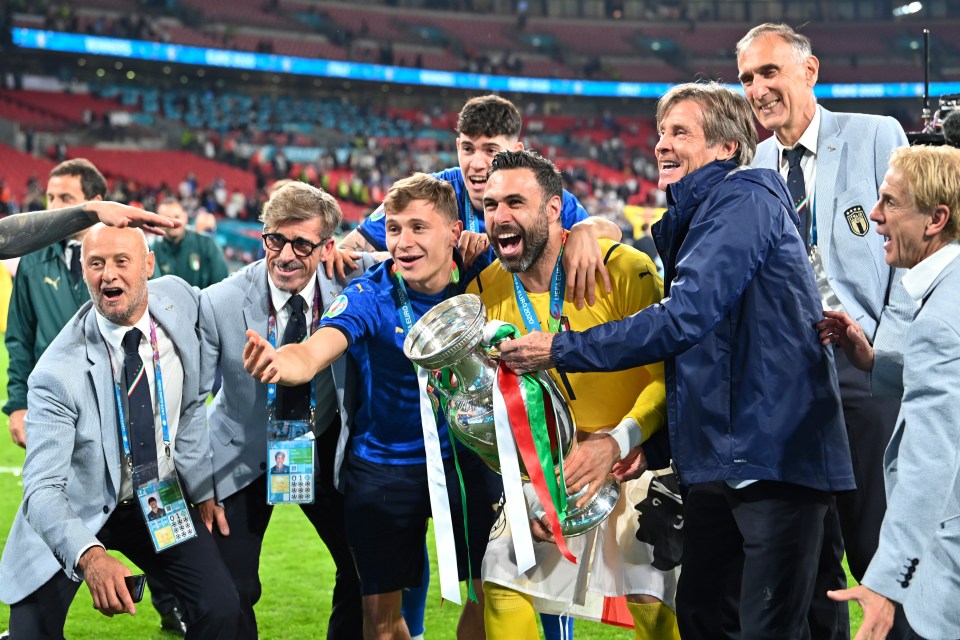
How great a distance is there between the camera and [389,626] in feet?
12.2

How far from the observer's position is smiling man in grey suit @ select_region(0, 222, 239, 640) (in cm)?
352

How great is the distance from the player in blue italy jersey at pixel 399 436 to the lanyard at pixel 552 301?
333 mm

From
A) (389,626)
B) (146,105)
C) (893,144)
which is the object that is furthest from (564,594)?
(146,105)

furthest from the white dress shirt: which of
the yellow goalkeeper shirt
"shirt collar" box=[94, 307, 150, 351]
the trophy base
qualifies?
the trophy base

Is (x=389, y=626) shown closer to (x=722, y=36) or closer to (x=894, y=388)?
(x=894, y=388)

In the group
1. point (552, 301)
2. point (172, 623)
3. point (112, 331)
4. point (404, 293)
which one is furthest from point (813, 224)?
point (172, 623)

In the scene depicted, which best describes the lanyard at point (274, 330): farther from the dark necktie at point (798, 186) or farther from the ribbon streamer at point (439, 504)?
the dark necktie at point (798, 186)

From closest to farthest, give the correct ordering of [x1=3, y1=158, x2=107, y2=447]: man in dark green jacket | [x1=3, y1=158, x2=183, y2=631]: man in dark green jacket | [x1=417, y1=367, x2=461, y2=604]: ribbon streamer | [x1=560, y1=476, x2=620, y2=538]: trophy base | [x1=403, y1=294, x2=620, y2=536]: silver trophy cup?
[x1=403, y1=294, x2=620, y2=536]: silver trophy cup, [x1=560, y1=476, x2=620, y2=538]: trophy base, [x1=417, y1=367, x2=461, y2=604]: ribbon streamer, [x1=3, y1=158, x2=183, y2=631]: man in dark green jacket, [x1=3, y1=158, x2=107, y2=447]: man in dark green jacket

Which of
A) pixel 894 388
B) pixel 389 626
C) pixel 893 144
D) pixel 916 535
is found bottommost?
pixel 389 626

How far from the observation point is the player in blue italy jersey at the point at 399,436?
3.62 m

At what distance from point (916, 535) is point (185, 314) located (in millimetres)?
2748

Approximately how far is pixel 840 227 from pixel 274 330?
7.30ft

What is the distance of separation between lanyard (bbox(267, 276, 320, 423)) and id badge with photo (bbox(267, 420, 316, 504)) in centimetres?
7

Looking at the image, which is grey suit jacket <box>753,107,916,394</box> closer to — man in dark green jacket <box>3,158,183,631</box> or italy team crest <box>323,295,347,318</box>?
italy team crest <box>323,295,347,318</box>
